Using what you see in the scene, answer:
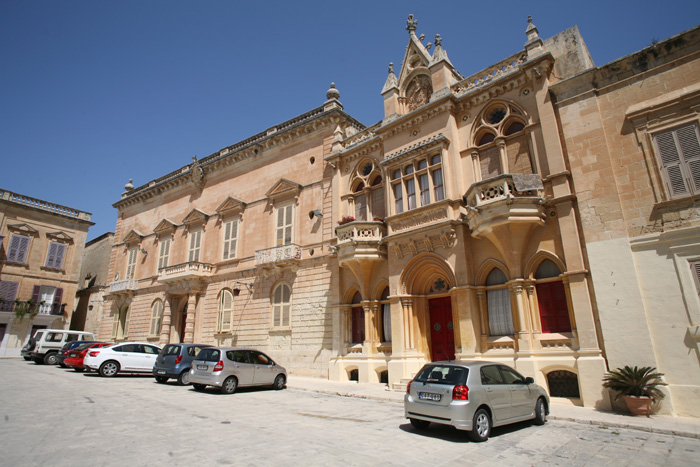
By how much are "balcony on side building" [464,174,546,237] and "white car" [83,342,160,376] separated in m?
16.1

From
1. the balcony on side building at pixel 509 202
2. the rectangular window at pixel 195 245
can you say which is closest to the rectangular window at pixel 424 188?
the balcony on side building at pixel 509 202

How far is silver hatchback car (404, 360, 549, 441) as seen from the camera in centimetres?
766

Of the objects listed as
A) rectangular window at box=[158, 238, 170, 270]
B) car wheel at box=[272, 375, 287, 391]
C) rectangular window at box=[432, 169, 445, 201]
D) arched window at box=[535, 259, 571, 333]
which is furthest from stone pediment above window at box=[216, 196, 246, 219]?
arched window at box=[535, 259, 571, 333]

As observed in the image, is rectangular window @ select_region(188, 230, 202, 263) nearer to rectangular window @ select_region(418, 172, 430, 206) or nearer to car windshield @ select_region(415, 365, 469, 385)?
rectangular window @ select_region(418, 172, 430, 206)

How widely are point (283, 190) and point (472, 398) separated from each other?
57.7 feet

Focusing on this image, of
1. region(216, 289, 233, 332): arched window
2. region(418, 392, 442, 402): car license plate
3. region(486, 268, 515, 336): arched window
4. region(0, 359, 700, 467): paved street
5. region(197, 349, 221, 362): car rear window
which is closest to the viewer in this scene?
region(0, 359, 700, 467): paved street

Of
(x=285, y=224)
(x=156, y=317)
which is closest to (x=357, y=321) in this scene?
(x=285, y=224)

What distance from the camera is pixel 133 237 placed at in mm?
32812

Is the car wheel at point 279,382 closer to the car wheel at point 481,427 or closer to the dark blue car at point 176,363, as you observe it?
the dark blue car at point 176,363

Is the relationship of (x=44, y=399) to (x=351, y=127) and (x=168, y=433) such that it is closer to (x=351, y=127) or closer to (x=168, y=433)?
(x=168, y=433)

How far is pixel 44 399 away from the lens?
1105cm

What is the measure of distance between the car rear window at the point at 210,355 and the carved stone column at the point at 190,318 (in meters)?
12.0

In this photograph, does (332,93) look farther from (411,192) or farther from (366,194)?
(411,192)

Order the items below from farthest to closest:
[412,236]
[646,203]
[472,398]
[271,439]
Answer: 1. [412,236]
2. [646,203]
3. [472,398]
4. [271,439]
